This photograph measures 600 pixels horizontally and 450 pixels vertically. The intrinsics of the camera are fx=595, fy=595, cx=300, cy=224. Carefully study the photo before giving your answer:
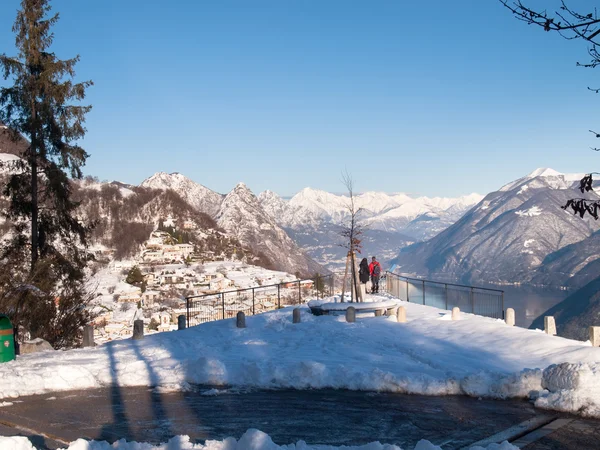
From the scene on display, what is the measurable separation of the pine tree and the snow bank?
7.77 metres

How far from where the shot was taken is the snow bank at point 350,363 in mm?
10742

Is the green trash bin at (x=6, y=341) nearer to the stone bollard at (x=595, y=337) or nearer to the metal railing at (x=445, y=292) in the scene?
the stone bollard at (x=595, y=337)

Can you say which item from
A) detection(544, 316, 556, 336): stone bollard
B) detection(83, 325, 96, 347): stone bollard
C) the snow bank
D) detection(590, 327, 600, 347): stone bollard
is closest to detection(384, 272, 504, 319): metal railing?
detection(544, 316, 556, 336): stone bollard

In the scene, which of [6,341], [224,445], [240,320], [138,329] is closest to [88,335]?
[138,329]

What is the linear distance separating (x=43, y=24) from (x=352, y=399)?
21.8 metres

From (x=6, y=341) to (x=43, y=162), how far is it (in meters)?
12.9

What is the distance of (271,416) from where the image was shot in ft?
31.2

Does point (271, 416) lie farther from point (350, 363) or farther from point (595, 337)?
point (595, 337)

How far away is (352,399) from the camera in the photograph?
10703 millimetres

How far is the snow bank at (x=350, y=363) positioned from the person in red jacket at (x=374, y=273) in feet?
44.5

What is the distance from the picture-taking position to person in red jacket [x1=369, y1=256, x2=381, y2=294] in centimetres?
3334

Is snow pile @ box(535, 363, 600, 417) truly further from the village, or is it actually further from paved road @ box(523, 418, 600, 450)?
the village

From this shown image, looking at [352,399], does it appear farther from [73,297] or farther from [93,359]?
[73,297]

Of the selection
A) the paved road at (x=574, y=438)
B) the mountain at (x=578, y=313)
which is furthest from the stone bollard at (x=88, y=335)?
the mountain at (x=578, y=313)
